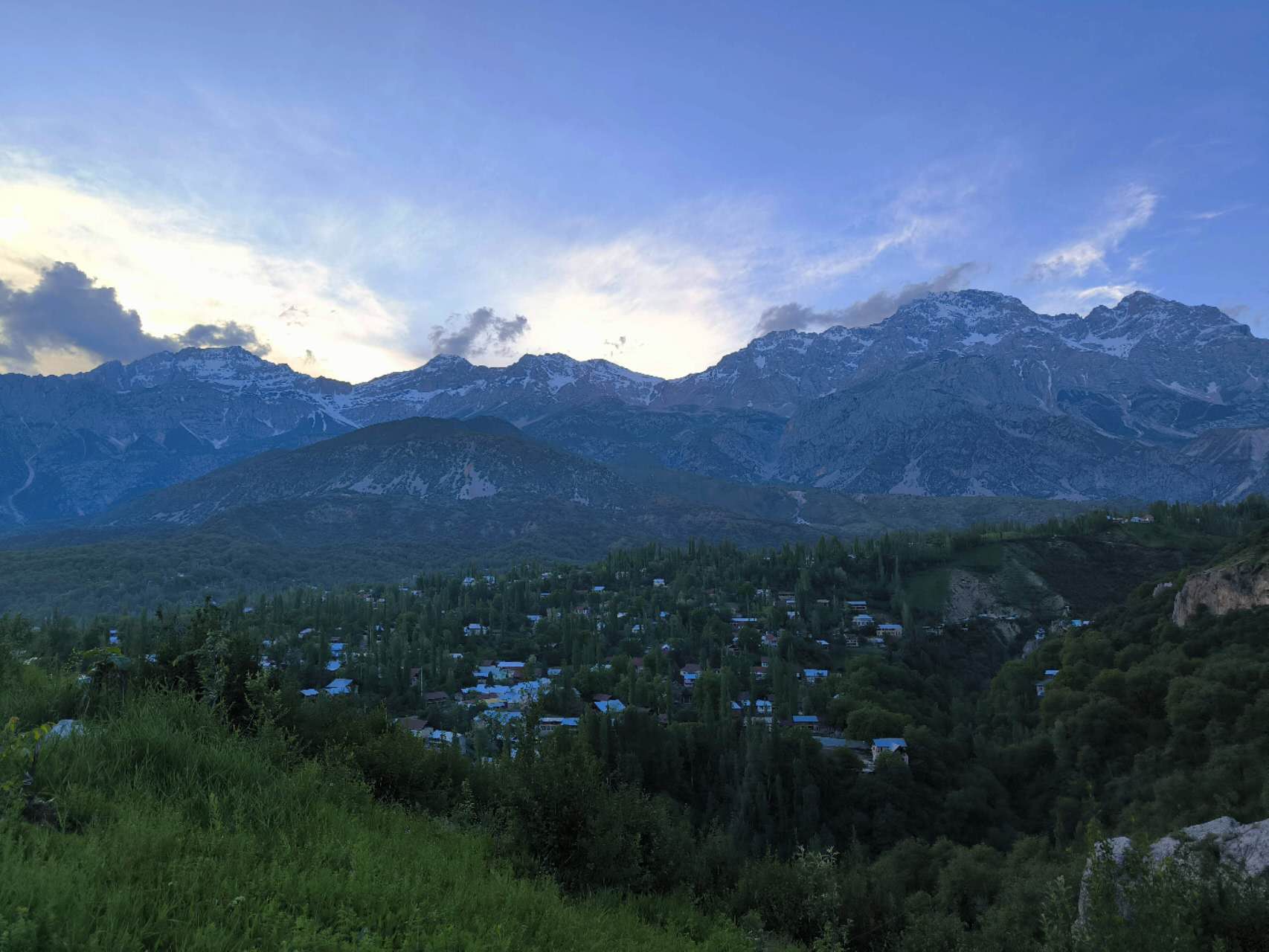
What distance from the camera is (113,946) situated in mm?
6043

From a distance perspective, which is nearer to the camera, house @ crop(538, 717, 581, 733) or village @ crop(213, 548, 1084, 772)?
house @ crop(538, 717, 581, 733)

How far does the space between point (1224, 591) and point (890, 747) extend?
58.1 metres

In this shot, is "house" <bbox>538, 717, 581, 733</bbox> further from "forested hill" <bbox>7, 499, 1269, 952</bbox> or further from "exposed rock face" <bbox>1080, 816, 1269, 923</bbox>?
"exposed rock face" <bbox>1080, 816, 1269, 923</bbox>

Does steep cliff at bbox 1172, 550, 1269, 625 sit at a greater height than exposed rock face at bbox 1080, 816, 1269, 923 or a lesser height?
greater

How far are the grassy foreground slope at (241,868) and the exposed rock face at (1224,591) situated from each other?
115168 mm

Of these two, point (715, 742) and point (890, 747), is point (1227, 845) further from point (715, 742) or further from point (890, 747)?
point (715, 742)

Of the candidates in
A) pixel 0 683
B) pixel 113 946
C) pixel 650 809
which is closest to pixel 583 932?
pixel 113 946

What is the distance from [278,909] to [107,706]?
8.74 meters

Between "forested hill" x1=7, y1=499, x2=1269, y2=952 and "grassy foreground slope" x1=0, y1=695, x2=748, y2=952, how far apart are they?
7 centimetres

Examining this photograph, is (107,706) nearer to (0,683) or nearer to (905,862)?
(0,683)

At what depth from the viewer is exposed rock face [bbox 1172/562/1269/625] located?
9281 cm

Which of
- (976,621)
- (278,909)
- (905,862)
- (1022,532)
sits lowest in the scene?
(905,862)

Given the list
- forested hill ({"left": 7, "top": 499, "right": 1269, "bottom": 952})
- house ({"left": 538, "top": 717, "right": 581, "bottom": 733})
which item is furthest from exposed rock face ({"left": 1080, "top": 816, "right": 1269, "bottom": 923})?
house ({"left": 538, "top": 717, "right": 581, "bottom": 733})

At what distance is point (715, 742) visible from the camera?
82.8m
